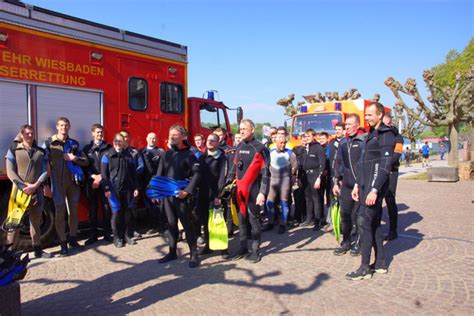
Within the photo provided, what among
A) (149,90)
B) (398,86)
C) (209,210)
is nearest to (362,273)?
(209,210)

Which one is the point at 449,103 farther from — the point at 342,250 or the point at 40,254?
the point at 40,254

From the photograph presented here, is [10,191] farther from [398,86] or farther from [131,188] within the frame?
[398,86]

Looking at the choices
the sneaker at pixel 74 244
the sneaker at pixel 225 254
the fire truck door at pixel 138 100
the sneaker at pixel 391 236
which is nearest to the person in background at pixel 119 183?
the sneaker at pixel 74 244

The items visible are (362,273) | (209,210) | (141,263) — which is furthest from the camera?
(209,210)

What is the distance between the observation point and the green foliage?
35344mm

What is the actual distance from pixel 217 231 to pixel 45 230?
274 centimetres

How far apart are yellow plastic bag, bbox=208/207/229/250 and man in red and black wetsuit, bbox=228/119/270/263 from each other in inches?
9.5

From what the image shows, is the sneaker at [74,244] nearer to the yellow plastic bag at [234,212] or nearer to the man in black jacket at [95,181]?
the man in black jacket at [95,181]

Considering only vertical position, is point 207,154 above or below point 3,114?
below

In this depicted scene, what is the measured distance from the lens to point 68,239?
600cm

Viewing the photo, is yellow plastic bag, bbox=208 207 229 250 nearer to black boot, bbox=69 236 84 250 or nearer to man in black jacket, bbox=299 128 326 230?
black boot, bbox=69 236 84 250

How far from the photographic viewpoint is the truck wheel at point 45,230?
5859mm

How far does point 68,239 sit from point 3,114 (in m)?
2.06

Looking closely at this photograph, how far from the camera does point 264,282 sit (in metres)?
4.51
